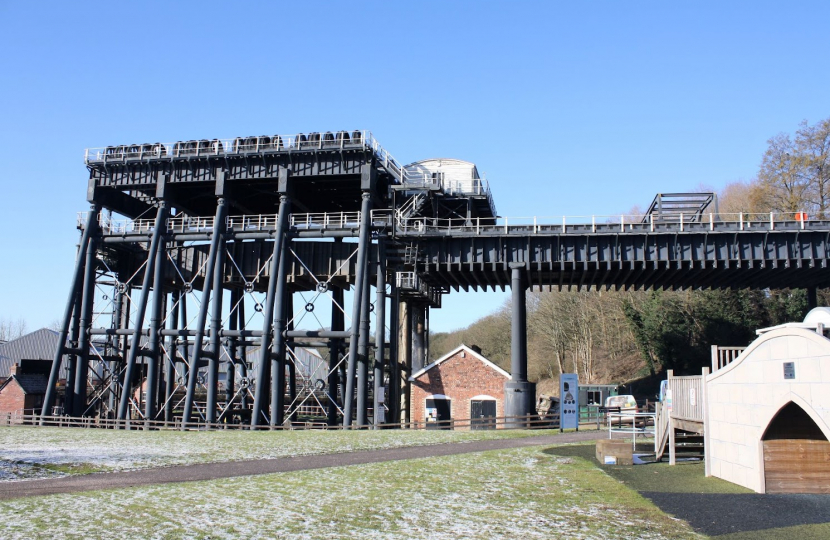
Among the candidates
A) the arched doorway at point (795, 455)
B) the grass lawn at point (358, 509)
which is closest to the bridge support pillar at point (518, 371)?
the grass lawn at point (358, 509)

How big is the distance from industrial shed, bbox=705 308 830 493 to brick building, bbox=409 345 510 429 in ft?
77.6

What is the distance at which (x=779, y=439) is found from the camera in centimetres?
1576

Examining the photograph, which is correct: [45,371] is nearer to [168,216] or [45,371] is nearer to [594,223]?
[168,216]

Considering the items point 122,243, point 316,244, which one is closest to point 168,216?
point 122,243

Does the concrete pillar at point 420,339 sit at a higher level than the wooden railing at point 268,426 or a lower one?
higher

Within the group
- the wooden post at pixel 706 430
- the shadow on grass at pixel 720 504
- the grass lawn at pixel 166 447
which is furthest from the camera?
the grass lawn at pixel 166 447

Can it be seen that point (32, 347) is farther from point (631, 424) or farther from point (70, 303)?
point (631, 424)

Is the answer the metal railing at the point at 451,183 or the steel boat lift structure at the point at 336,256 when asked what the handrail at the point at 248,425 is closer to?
the steel boat lift structure at the point at 336,256

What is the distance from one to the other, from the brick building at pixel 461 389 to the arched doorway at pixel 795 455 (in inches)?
994

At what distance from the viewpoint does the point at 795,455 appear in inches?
618

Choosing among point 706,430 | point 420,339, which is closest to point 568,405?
point 706,430

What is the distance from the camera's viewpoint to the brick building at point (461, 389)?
4088 cm

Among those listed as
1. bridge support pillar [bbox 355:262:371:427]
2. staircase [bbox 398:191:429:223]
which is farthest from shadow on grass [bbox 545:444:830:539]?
staircase [bbox 398:191:429:223]

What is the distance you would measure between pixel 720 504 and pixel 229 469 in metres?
12.5
